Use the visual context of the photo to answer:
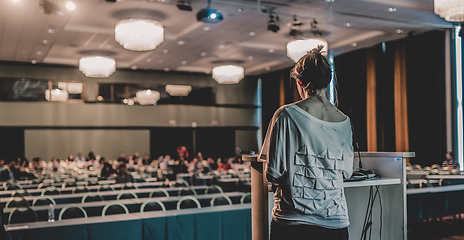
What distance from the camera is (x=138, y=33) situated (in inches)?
356

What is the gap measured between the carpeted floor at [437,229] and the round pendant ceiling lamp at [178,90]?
549 inches

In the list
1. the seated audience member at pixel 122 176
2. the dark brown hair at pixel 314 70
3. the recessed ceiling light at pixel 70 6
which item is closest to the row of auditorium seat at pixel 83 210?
the seated audience member at pixel 122 176

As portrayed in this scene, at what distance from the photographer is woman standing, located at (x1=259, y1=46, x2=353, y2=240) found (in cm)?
169

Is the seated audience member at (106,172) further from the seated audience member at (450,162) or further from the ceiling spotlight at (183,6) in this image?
the seated audience member at (450,162)

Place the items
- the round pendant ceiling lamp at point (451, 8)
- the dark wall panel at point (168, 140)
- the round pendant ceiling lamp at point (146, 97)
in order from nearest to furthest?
1. the round pendant ceiling lamp at point (451, 8)
2. the round pendant ceiling lamp at point (146, 97)
3. the dark wall panel at point (168, 140)

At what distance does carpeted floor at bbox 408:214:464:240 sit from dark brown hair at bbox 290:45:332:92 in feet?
17.5

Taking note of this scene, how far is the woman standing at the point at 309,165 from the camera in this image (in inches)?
66.6

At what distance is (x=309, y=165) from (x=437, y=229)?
6.23 metres

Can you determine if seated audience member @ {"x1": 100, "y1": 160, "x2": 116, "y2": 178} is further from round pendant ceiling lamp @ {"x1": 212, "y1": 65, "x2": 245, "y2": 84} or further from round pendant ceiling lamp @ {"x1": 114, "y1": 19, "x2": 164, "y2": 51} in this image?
round pendant ceiling lamp @ {"x1": 212, "y1": 65, "x2": 245, "y2": 84}

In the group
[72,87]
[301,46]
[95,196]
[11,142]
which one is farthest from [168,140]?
[95,196]

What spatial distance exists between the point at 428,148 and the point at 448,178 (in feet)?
14.5

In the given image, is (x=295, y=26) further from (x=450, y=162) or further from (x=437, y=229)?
(x=437, y=229)

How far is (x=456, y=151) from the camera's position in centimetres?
1185

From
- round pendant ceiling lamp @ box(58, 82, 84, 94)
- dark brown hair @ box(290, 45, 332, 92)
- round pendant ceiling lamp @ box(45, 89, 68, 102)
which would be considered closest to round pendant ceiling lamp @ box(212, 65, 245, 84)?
round pendant ceiling lamp @ box(58, 82, 84, 94)
